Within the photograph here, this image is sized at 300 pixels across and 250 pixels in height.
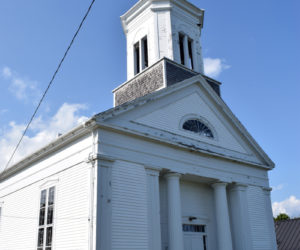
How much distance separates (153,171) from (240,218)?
595cm

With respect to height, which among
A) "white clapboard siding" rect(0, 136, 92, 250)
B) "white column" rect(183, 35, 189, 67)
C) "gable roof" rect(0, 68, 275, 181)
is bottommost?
"white clapboard siding" rect(0, 136, 92, 250)

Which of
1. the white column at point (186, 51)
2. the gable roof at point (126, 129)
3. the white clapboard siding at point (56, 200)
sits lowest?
the white clapboard siding at point (56, 200)

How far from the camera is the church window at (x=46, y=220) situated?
44.7 feet

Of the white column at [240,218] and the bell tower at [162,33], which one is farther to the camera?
the bell tower at [162,33]

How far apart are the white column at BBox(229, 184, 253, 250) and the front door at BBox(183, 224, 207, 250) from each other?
1.73 metres

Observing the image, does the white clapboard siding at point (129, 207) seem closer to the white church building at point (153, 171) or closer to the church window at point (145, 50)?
the white church building at point (153, 171)

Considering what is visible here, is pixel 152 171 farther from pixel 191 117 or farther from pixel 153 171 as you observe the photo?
Answer: pixel 191 117

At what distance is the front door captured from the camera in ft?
49.4

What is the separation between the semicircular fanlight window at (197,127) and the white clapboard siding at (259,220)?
3.73 m

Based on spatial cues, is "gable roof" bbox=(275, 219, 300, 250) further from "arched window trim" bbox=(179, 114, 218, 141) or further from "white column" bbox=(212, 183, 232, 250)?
"arched window trim" bbox=(179, 114, 218, 141)

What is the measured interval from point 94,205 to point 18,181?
7.71 metres

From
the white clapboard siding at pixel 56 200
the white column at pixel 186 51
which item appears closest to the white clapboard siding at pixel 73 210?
the white clapboard siding at pixel 56 200

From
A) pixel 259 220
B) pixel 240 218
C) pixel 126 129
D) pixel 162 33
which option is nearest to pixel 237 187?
pixel 240 218

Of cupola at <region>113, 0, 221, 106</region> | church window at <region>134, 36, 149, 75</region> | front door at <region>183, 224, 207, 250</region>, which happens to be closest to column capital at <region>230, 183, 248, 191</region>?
front door at <region>183, 224, 207, 250</region>
